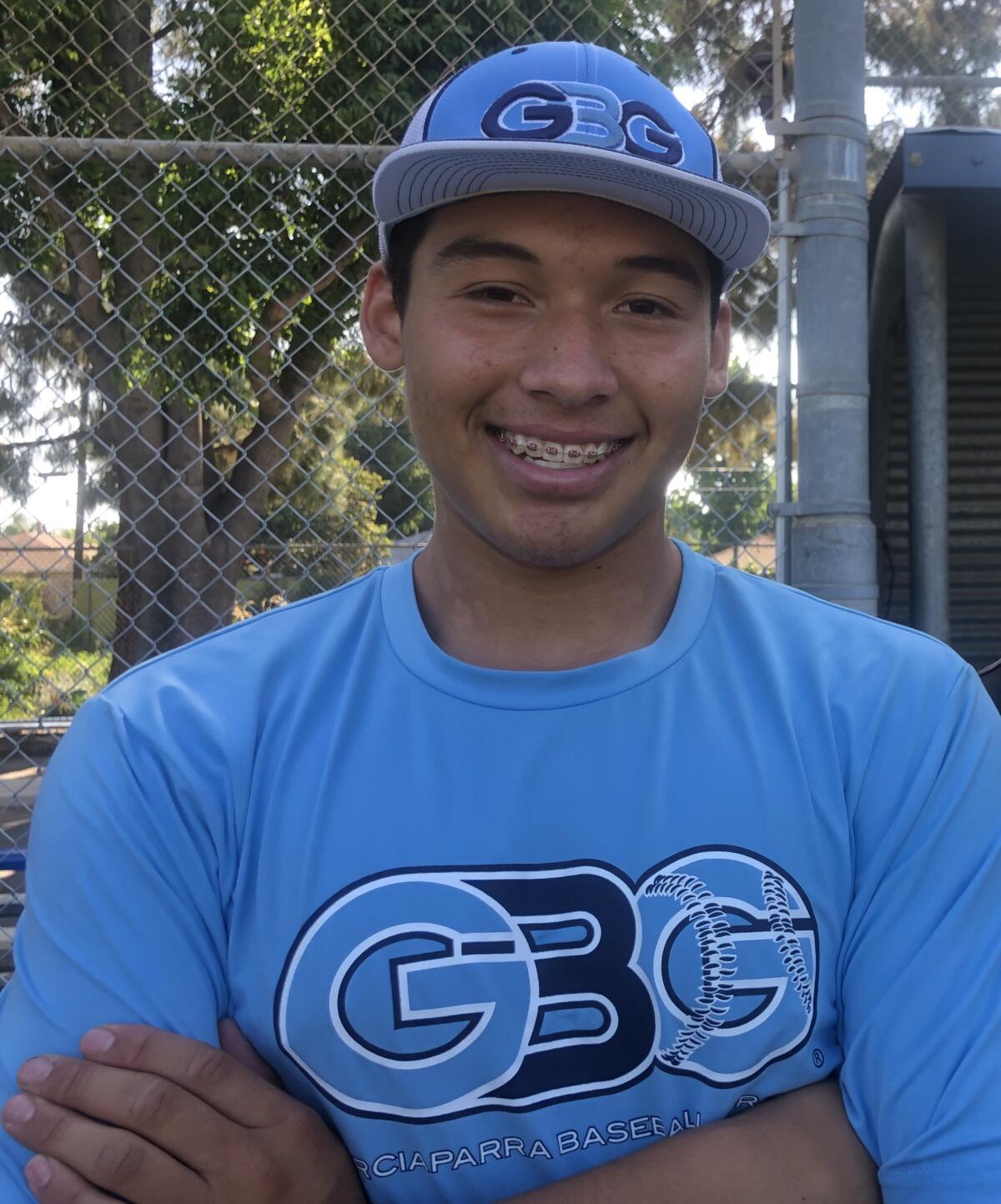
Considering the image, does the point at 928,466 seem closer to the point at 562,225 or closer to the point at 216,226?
the point at 562,225

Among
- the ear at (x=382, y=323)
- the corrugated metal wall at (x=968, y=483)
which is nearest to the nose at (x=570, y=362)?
the ear at (x=382, y=323)

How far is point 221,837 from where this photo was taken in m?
1.36

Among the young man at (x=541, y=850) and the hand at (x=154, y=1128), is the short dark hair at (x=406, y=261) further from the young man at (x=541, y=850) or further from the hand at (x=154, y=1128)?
the hand at (x=154, y=1128)

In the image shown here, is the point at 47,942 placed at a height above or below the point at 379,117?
below

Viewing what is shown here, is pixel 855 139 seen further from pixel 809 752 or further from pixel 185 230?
pixel 185 230

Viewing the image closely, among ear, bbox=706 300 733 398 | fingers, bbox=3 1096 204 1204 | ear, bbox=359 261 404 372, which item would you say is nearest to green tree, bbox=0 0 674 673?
ear, bbox=359 261 404 372

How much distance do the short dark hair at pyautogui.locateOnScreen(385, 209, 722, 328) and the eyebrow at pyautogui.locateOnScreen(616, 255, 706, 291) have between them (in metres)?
0.06

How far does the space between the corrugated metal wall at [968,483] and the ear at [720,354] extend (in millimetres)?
2711

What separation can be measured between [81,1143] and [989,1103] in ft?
2.99

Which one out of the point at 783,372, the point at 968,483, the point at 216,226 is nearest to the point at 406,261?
the point at 783,372

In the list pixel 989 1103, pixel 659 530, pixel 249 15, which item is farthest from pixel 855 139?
pixel 249 15

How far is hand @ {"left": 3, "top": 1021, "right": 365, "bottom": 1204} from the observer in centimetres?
120

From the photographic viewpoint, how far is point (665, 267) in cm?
150

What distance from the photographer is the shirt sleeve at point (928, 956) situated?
48.2 inches
